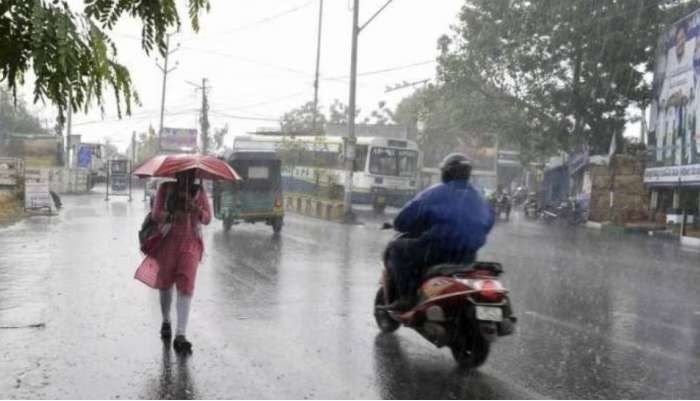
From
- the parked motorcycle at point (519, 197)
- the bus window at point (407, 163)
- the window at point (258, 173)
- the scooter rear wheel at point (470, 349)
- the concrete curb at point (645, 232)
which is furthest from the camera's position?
the parked motorcycle at point (519, 197)

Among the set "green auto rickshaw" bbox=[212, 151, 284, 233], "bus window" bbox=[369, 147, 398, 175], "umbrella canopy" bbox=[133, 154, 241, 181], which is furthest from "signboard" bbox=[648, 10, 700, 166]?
"umbrella canopy" bbox=[133, 154, 241, 181]

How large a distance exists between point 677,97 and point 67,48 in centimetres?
2879

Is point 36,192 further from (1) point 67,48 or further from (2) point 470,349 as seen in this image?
(1) point 67,48

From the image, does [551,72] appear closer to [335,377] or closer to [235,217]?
[235,217]

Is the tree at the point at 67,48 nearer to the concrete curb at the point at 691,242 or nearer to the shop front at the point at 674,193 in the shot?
the concrete curb at the point at 691,242

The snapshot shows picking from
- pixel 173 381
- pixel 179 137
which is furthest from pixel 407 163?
pixel 179 137

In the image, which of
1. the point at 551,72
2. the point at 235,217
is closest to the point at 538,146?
the point at 551,72

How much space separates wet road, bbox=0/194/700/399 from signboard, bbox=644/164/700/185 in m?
11.7

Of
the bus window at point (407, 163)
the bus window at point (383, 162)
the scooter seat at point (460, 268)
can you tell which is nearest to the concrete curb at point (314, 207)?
the bus window at point (383, 162)

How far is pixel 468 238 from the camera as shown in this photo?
6746 millimetres

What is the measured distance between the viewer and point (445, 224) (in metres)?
6.73

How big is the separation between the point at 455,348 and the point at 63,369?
309 centimetres

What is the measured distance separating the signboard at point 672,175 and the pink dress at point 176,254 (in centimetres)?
2182

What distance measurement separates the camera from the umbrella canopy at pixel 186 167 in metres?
6.93
